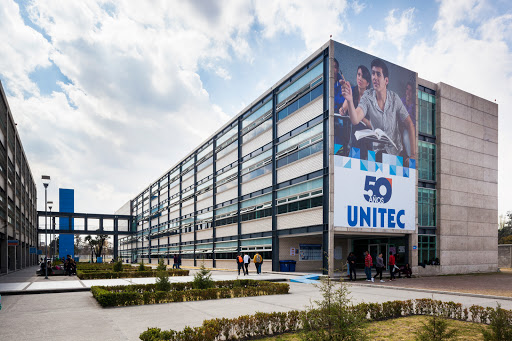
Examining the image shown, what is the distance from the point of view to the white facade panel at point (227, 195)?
46281 mm

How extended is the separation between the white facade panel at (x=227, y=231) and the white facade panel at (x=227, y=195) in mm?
3464

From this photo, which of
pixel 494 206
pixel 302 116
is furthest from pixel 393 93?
pixel 494 206

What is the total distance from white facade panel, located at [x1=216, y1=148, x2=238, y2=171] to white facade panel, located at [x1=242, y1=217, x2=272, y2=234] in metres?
8.81

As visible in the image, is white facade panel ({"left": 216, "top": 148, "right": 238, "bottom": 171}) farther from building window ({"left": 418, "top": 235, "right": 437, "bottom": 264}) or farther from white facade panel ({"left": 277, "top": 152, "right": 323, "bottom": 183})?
building window ({"left": 418, "top": 235, "right": 437, "bottom": 264})

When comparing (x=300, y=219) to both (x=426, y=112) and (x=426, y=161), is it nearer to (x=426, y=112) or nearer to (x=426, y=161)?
(x=426, y=161)

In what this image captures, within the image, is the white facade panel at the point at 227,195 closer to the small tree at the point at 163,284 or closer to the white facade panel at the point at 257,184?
the white facade panel at the point at 257,184

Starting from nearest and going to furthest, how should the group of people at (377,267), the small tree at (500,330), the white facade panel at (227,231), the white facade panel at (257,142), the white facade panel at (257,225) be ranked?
the small tree at (500,330)
the group of people at (377,267)
the white facade panel at (257,225)
the white facade panel at (257,142)
the white facade panel at (227,231)

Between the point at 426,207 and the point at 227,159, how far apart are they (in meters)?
24.4

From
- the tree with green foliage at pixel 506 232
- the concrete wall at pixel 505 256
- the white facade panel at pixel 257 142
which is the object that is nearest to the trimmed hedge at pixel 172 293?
the white facade panel at pixel 257 142

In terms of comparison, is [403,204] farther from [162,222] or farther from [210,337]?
[162,222]

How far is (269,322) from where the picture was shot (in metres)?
9.92

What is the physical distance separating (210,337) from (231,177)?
39414 mm

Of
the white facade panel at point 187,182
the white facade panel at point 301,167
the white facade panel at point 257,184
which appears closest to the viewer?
the white facade panel at point 301,167

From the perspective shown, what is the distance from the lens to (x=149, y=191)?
9144cm
